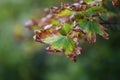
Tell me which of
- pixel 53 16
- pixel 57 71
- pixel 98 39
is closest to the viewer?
pixel 53 16

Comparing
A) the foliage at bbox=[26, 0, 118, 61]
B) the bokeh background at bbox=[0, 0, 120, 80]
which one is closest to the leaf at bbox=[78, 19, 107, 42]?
the foliage at bbox=[26, 0, 118, 61]

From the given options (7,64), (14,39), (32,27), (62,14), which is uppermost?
(62,14)

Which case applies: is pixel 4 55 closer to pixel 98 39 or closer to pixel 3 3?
pixel 3 3

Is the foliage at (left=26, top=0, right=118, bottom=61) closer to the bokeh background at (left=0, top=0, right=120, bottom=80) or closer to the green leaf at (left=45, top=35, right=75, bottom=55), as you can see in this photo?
the green leaf at (left=45, top=35, right=75, bottom=55)

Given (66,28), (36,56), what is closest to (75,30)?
(66,28)

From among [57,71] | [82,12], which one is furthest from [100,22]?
[57,71]

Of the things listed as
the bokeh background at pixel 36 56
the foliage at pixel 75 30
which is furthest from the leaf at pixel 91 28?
the bokeh background at pixel 36 56

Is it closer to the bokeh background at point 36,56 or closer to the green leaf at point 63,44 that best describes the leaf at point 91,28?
the green leaf at point 63,44

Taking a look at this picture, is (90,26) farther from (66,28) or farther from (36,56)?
(36,56)
